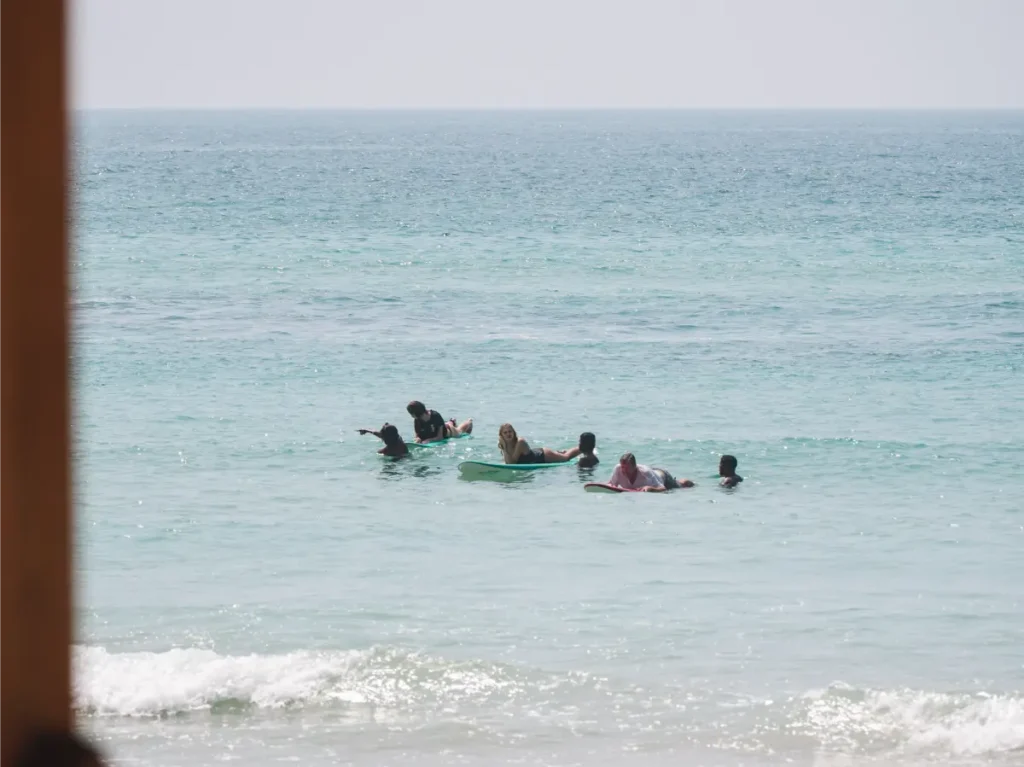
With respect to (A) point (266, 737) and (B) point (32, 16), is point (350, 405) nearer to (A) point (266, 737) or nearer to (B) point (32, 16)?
(A) point (266, 737)

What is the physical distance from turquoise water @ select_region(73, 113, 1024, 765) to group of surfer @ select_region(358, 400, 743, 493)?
24cm

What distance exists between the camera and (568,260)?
42875 mm

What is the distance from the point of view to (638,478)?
16531mm

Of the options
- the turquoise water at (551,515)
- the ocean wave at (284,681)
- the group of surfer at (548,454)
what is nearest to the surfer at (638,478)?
the group of surfer at (548,454)

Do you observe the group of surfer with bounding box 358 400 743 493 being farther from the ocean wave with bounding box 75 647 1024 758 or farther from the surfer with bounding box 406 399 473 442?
the ocean wave with bounding box 75 647 1024 758

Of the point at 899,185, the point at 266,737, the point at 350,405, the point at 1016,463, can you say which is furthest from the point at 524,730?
the point at 899,185

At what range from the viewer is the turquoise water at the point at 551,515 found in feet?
32.4

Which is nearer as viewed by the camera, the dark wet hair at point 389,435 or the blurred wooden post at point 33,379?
the blurred wooden post at point 33,379

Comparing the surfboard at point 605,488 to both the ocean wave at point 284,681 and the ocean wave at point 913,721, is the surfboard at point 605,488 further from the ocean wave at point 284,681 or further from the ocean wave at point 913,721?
the ocean wave at point 913,721

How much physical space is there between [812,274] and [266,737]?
31920 millimetres


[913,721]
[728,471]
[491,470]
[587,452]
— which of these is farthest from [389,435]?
[913,721]

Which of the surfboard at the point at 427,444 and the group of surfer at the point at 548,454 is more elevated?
the group of surfer at the point at 548,454

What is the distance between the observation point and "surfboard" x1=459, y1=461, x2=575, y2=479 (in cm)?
1712

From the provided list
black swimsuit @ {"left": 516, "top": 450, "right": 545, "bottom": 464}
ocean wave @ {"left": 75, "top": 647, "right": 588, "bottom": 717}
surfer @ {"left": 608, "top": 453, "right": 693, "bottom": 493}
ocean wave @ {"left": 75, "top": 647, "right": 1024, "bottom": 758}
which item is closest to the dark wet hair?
black swimsuit @ {"left": 516, "top": 450, "right": 545, "bottom": 464}
